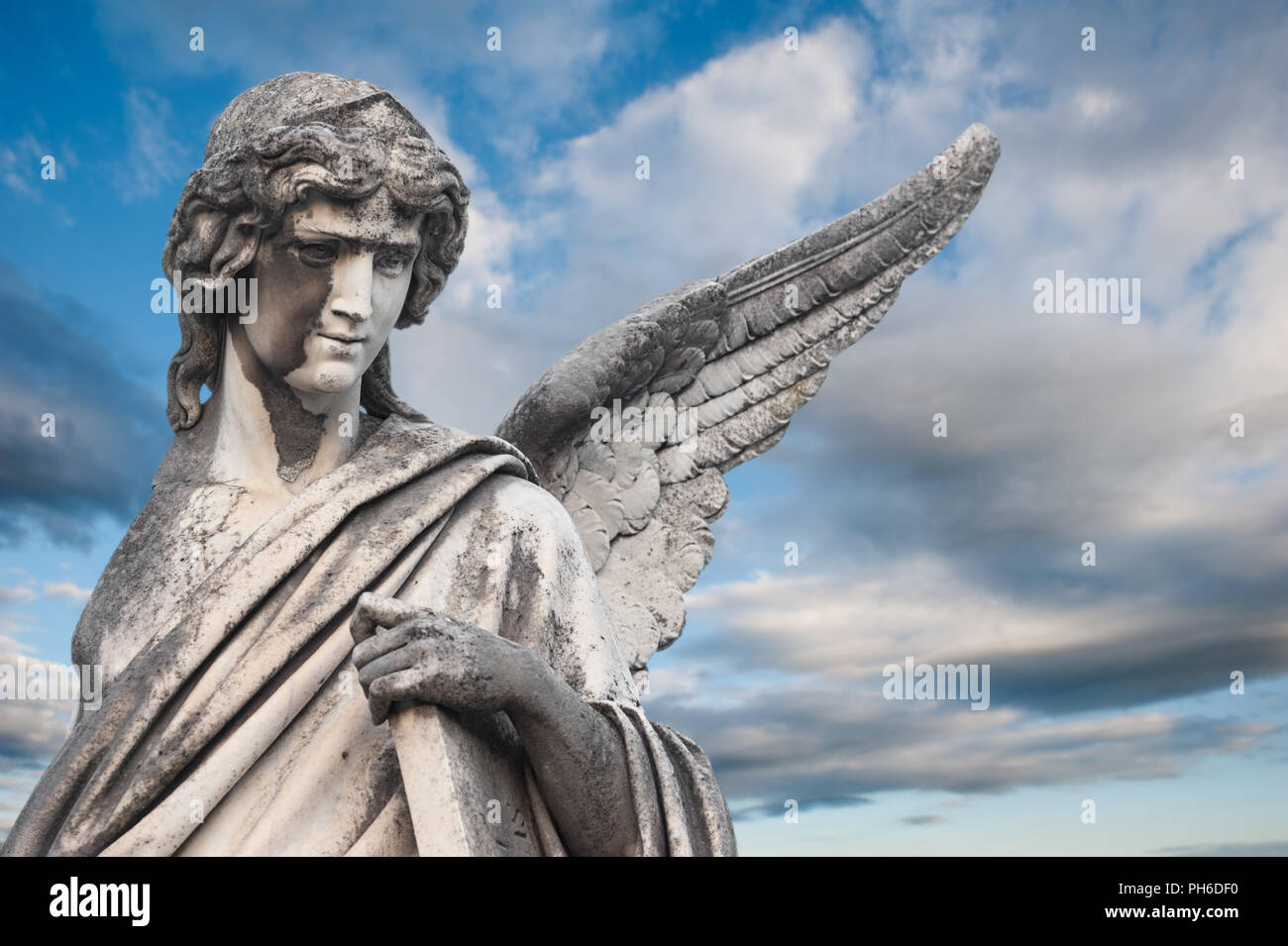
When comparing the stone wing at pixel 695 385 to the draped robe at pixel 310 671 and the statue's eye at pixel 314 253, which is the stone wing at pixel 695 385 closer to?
the draped robe at pixel 310 671

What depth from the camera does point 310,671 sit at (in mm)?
3803

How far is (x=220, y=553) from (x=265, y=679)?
630 millimetres

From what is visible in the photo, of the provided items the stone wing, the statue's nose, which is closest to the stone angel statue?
the statue's nose

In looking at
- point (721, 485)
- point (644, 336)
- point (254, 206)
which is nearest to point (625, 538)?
point (721, 485)

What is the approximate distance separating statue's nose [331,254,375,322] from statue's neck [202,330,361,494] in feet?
1.32

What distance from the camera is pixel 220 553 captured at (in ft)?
13.9

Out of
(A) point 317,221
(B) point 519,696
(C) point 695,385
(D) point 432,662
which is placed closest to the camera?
(D) point 432,662

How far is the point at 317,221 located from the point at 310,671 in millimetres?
1246

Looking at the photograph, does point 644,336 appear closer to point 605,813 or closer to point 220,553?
point 220,553

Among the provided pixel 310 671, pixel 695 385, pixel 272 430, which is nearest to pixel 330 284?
pixel 272 430

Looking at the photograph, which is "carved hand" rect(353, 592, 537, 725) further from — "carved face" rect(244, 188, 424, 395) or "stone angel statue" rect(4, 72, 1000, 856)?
"carved face" rect(244, 188, 424, 395)

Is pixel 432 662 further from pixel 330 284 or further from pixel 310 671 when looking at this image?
pixel 330 284

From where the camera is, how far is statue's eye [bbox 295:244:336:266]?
4.04 metres

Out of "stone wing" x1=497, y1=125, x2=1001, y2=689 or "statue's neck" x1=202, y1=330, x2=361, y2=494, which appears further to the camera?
"stone wing" x1=497, y1=125, x2=1001, y2=689
